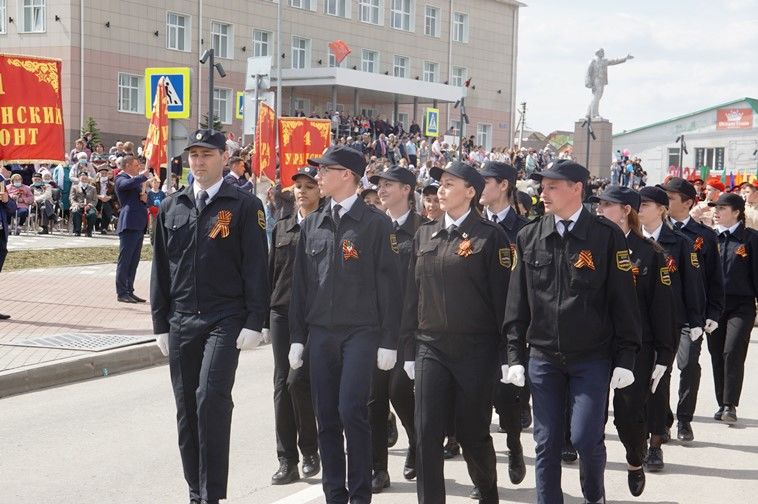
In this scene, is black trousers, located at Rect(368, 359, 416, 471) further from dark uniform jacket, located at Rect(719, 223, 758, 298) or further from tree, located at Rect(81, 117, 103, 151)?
tree, located at Rect(81, 117, 103, 151)

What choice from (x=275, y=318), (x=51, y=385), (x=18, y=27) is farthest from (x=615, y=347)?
(x=18, y=27)

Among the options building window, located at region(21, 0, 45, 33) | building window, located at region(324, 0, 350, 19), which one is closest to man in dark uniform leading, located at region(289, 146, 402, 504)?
building window, located at region(21, 0, 45, 33)

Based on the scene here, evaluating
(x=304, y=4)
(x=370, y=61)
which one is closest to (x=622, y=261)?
(x=304, y=4)

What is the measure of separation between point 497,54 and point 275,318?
60.2 m

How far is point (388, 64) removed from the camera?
5722 centimetres

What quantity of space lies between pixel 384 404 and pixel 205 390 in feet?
4.78

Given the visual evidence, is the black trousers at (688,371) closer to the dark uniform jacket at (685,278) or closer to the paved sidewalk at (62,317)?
the dark uniform jacket at (685,278)

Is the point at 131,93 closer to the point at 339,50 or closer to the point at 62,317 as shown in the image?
the point at 339,50

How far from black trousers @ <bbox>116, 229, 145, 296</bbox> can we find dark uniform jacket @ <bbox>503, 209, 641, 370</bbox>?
10844 mm

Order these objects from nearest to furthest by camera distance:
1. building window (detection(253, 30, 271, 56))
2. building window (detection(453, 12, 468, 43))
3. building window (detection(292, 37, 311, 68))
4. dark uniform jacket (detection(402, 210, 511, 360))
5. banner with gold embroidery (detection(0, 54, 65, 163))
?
1. dark uniform jacket (detection(402, 210, 511, 360))
2. banner with gold embroidery (detection(0, 54, 65, 163))
3. building window (detection(253, 30, 271, 56))
4. building window (detection(292, 37, 311, 68))
5. building window (detection(453, 12, 468, 43))

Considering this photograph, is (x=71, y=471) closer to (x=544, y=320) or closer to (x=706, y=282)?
(x=544, y=320)

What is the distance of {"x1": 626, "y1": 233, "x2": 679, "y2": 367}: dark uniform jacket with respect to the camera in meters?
6.70

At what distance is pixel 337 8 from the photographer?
5406 cm

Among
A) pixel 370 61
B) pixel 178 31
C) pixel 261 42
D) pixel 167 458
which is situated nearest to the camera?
pixel 167 458
